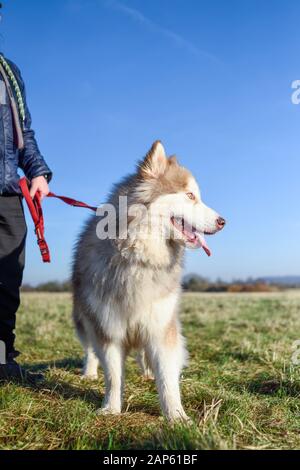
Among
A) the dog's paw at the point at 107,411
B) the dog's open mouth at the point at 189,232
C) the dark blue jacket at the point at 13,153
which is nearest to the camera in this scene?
the dog's paw at the point at 107,411

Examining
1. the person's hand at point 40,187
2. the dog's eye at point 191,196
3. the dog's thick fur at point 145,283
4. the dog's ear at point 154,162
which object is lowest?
the dog's thick fur at point 145,283

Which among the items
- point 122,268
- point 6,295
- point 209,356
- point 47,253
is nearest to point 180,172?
point 122,268

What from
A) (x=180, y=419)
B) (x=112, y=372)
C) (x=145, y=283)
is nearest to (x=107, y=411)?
(x=112, y=372)

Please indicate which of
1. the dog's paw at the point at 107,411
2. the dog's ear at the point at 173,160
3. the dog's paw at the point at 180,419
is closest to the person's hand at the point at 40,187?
the dog's ear at the point at 173,160

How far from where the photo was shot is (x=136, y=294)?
392 centimetres

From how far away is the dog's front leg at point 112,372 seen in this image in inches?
157

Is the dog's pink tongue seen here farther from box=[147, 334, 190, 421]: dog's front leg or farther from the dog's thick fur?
box=[147, 334, 190, 421]: dog's front leg

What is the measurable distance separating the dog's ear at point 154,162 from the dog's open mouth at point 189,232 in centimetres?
45

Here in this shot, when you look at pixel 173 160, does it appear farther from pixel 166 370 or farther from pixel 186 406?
pixel 186 406

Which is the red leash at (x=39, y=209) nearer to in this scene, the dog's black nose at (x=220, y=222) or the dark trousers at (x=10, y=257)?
the dark trousers at (x=10, y=257)

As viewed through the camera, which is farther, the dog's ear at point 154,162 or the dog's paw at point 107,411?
the dog's ear at point 154,162

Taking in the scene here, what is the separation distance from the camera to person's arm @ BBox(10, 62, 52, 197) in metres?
4.64

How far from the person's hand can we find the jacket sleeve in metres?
0.06

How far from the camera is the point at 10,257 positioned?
466 cm
